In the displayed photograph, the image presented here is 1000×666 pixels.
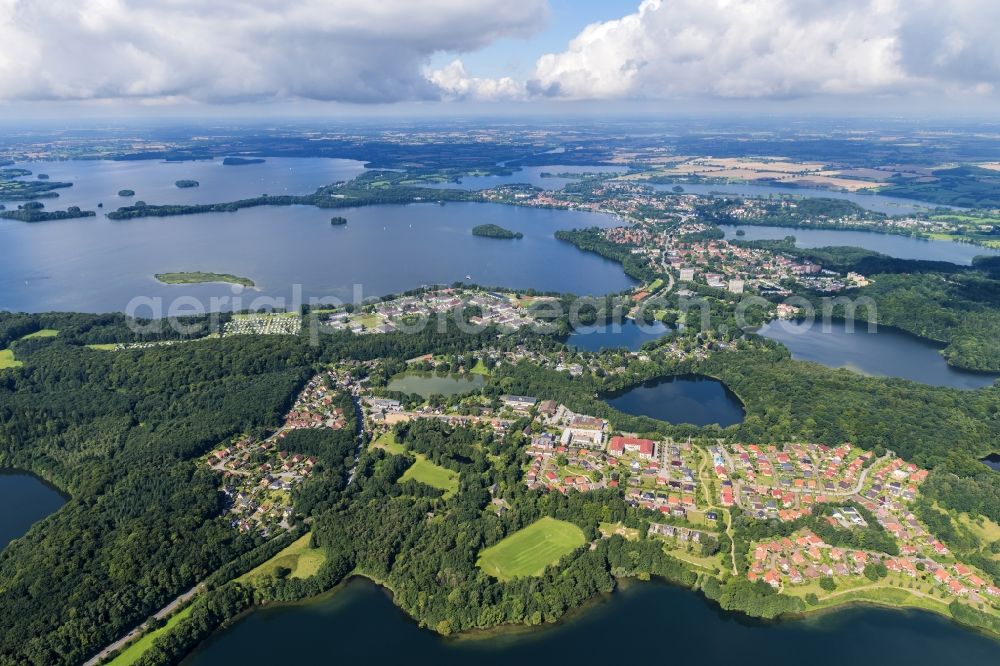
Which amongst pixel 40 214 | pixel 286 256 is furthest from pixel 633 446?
pixel 40 214

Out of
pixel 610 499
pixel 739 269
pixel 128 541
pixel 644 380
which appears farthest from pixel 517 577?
pixel 739 269

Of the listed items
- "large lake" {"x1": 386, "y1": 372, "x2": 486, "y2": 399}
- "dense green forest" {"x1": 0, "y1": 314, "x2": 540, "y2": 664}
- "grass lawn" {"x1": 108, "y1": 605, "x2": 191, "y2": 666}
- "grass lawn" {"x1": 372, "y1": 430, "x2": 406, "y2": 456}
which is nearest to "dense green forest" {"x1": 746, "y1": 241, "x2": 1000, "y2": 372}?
"large lake" {"x1": 386, "y1": 372, "x2": 486, "y2": 399}

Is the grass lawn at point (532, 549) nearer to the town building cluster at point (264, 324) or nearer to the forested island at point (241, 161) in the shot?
the town building cluster at point (264, 324)

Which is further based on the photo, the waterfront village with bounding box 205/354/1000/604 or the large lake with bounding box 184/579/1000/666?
the waterfront village with bounding box 205/354/1000/604

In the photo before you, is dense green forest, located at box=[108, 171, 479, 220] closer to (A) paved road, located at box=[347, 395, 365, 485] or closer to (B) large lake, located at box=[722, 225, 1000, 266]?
(B) large lake, located at box=[722, 225, 1000, 266]

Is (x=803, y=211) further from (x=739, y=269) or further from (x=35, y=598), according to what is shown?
(x=35, y=598)

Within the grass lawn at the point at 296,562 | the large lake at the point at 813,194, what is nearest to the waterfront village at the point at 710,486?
the grass lawn at the point at 296,562

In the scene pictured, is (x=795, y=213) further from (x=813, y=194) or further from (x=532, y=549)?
(x=532, y=549)
